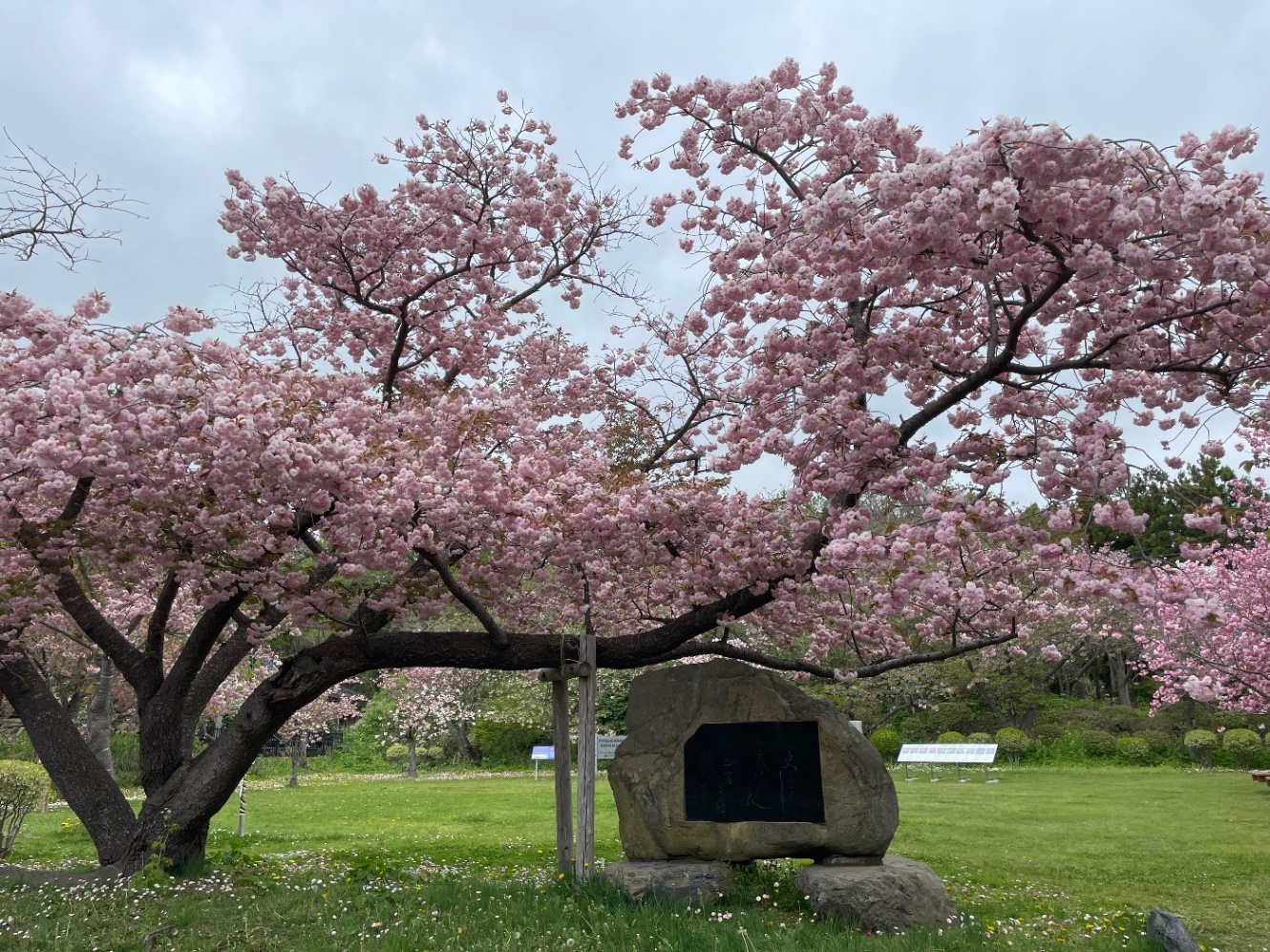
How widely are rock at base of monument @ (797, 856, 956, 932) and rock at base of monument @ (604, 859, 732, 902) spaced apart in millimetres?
704

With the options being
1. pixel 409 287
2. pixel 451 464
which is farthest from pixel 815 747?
pixel 409 287

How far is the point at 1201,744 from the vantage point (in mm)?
21500

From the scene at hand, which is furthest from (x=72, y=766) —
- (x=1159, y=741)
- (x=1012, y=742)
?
(x=1159, y=741)

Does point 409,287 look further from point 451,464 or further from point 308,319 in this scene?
point 451,464

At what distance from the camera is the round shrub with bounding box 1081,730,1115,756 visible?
2306 centimetres

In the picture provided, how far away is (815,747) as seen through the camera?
694 cm

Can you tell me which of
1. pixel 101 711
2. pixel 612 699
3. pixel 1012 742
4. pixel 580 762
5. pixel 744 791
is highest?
pixel 101 711

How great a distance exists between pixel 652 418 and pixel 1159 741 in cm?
2085

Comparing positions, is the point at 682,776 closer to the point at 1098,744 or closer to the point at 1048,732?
the point at 1098,744

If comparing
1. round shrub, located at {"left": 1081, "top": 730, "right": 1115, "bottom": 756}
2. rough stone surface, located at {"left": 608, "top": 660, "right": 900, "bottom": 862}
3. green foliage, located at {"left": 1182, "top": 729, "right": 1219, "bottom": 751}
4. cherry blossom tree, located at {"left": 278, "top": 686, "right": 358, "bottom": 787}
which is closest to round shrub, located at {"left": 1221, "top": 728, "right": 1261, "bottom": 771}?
green foliage, located at {"left": 1182, "top": 729, "right": 1219, "bottom": 751}

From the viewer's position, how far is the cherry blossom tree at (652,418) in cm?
467

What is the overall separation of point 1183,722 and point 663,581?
23059mm

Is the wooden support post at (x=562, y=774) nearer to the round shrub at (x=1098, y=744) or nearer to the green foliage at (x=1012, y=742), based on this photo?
the green foliage at (x=1012, y=742)

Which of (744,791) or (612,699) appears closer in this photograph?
(744,791)
